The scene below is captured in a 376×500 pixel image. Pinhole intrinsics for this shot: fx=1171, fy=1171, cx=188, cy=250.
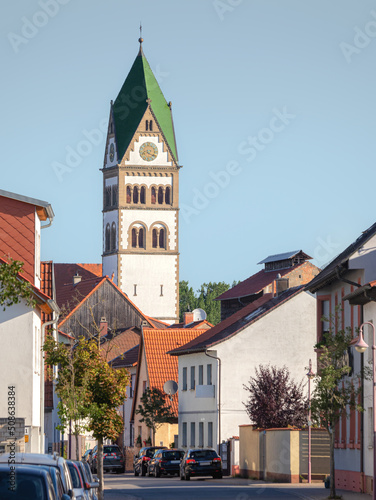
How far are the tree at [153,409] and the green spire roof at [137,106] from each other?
81.0 m

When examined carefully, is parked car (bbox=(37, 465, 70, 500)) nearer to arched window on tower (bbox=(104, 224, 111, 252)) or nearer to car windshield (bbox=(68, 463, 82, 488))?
car windshield (bbox=(68, 463, 82, 488))

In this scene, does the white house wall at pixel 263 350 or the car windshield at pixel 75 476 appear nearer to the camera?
the car windshield at pixel 75 476

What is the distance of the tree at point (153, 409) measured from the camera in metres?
62.3

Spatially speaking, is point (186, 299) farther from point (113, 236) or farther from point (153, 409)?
point (153, 409)

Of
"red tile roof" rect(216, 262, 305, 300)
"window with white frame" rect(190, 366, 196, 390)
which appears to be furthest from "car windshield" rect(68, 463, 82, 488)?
"red tile roof" rect(216, 262, 305, 300)

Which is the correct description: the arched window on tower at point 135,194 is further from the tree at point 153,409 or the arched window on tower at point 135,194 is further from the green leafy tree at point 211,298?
the tree at point 153,409

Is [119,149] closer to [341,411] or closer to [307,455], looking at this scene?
[307,455]

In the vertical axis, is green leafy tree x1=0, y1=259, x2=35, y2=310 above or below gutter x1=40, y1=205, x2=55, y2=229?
below

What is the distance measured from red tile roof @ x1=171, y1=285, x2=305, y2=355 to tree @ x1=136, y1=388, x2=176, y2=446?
102 inches

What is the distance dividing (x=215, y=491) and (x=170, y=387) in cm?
2715

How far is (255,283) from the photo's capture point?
110500 mm

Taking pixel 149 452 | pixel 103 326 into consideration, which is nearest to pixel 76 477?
pixel 149 452

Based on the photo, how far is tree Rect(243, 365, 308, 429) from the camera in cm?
4953

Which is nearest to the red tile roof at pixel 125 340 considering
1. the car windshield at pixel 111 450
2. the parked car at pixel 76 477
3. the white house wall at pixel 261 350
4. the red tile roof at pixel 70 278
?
the red tile roof at pixel 70 278
